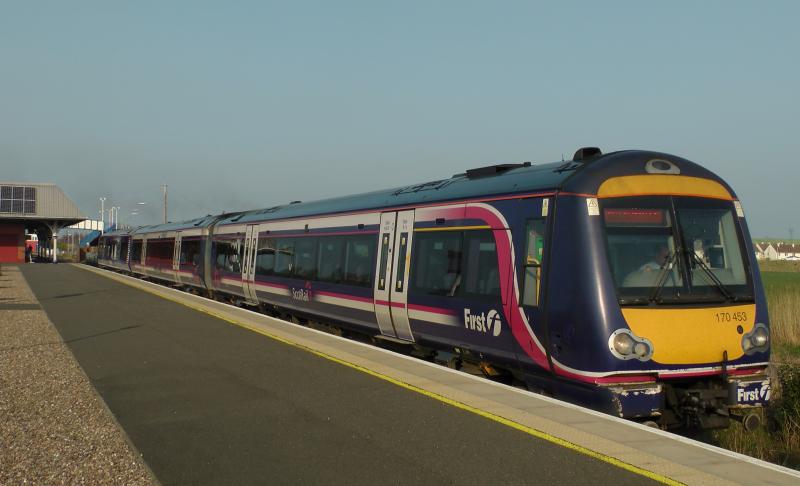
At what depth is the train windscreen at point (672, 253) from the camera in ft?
26.2

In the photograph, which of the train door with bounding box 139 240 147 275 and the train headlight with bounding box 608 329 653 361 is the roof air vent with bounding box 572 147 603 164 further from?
the train door with bounding box 139 240 147 275

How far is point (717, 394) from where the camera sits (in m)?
7.81

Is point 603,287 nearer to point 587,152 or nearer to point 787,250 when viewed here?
point 587,152

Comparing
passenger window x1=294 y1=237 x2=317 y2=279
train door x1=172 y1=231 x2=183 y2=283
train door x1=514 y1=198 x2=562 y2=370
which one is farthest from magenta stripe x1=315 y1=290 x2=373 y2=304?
train door x1=172 y1=231 x2=183 y2=283

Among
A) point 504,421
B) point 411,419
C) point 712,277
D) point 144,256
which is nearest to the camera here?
point 504,421

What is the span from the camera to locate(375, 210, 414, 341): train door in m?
12.0

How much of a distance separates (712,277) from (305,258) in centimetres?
1013

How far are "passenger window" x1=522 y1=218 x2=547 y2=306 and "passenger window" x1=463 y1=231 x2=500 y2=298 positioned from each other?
62 cm

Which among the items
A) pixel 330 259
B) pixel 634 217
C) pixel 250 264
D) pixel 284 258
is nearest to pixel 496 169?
pixel 634 217

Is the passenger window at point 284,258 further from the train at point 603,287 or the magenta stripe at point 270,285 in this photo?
the train at point 603,287

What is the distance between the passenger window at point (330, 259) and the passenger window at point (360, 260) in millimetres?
406

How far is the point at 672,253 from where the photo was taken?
824 centimetres

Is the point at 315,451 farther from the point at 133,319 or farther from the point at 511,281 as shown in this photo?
the point at 133,319

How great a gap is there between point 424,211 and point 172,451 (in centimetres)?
626
